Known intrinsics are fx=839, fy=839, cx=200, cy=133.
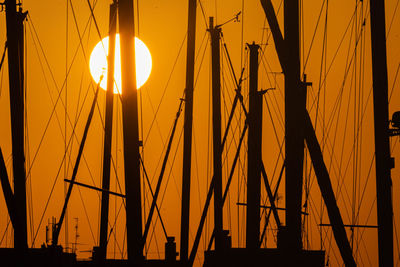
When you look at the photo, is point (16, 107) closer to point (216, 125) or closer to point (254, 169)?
point (216, 125)

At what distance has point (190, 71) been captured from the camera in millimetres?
23953

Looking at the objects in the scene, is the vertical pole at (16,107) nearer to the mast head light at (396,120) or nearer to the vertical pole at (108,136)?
the vertical pole at (108,136)

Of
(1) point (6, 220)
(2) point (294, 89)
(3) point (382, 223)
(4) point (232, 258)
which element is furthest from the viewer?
(1) point (6, 220)

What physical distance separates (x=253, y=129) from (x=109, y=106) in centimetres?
427

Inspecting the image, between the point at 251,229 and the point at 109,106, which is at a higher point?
the point at 109,106

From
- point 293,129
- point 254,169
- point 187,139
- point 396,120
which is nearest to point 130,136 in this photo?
point 293,129

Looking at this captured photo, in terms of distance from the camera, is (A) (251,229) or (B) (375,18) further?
(A) (251,229)

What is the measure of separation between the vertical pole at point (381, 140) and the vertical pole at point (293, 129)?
3359mm

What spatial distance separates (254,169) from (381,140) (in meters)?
7.81

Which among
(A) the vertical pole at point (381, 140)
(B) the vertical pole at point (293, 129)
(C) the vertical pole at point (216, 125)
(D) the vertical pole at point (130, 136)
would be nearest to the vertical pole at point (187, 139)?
(C) the vertical pole at point (216, 125)

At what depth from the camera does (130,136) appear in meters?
13.7

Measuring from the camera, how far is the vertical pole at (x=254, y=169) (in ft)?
79.4

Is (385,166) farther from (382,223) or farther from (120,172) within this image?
(120,172)

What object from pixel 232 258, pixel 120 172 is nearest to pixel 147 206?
pixel 120 172
